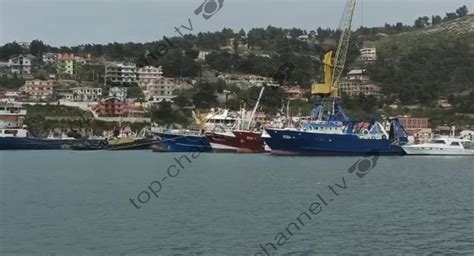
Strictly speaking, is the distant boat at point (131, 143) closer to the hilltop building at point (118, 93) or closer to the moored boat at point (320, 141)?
the moored boat at point (320, 141)

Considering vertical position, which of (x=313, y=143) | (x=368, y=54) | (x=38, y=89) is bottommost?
(x=313, y=143)

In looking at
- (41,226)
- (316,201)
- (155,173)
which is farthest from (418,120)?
(41,226)

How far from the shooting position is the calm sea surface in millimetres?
20375

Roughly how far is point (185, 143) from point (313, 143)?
703 inches

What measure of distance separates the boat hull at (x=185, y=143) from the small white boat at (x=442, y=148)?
65.7 ft

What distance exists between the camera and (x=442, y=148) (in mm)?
74875

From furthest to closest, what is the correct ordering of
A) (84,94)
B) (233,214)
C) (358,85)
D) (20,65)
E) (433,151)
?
1. (20,65)
2. (358,85)
3. (84,94)
4. (433,151)
5. (233,214)

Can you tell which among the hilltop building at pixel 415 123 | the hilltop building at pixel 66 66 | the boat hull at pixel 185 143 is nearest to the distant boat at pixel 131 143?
the boat hull at pixel 185 143

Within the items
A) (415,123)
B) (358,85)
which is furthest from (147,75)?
(415,123)

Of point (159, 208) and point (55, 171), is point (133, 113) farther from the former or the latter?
point (159, 208)

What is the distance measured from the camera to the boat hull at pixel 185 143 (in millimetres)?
78688

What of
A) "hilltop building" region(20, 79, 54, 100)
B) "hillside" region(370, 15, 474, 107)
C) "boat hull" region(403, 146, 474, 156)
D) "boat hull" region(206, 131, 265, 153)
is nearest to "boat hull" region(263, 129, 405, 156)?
"boat hull" region(403, 146, 474, 156)

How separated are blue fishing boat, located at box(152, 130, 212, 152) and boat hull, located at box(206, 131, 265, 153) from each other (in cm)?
109

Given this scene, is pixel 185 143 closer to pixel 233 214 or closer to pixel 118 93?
pixel 118 93
